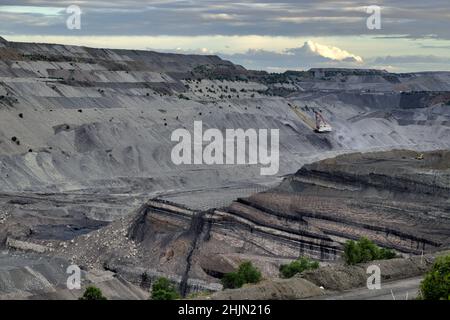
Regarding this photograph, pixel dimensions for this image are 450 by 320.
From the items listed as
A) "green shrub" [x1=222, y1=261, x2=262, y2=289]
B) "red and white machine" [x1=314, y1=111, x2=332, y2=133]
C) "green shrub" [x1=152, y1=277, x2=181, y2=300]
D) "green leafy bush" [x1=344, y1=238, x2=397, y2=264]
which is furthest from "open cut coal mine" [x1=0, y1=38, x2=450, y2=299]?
"green leafy bush" [x1=344, y1=238, x2=397, y2=264]

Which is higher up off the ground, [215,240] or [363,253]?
[363,253]

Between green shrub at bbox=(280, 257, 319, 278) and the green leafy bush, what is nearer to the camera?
green shrub at bbox=(280, 257, 319, 278)

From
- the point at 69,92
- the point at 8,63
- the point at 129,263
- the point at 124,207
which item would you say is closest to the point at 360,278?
the point at 129,263

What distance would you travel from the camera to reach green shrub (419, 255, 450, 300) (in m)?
28.3

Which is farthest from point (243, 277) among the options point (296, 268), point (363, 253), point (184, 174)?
point (184, 174)

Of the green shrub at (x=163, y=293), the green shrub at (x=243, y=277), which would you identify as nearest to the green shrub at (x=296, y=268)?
the green shrub at (x=243, y=277)

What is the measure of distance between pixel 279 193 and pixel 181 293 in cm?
1343

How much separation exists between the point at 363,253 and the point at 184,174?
48.4 m

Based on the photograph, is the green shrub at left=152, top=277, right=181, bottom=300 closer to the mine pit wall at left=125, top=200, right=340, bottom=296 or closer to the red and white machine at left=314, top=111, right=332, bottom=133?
the mine pit wall at left=125, top=200, right=340, bottom=296

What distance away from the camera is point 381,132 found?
137 metres

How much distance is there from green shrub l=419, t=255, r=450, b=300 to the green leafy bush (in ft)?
47.1

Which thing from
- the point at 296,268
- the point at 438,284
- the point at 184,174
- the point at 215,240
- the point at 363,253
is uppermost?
the point at 438,284

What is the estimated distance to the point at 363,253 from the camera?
4403cm

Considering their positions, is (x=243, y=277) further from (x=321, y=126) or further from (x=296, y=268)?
(x=321, y=126)
